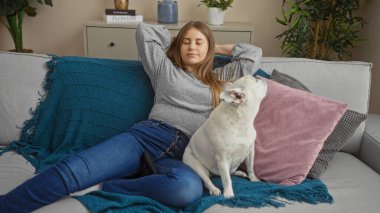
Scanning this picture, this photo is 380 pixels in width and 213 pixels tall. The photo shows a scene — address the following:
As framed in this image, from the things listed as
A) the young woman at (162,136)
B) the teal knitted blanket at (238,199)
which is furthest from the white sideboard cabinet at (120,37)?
the teal knitted blanket at (238,199)

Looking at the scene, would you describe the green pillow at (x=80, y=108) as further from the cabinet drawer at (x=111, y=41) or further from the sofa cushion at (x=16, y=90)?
the cabinet drawer at (x=111, y=41)

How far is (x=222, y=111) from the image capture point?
4.69 ft

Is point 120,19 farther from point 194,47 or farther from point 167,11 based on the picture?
point 194,47

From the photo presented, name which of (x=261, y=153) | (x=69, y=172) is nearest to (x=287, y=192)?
(x=261, y=153)

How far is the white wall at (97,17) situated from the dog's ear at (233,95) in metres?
1.95

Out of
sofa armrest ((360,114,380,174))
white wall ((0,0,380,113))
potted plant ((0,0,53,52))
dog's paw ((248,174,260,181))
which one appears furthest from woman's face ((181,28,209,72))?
potted plant ((0,0,53,52))

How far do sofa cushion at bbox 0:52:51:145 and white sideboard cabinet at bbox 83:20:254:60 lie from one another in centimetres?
106

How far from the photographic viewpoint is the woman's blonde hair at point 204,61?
67.9 inches

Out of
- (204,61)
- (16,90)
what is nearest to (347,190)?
(204,61)

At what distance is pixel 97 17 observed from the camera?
3.28 m

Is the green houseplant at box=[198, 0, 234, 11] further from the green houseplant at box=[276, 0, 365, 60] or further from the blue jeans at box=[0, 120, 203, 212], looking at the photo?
the blue jeans at box=[0, 120, 203, 212]

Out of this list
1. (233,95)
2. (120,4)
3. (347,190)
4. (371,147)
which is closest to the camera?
(233,95)

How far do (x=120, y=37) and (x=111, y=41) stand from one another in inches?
3.1

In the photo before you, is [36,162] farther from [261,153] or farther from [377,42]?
[377,42]
